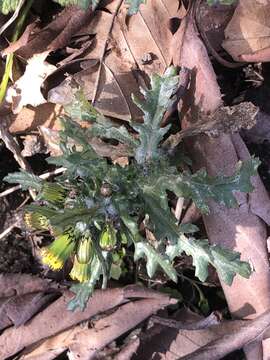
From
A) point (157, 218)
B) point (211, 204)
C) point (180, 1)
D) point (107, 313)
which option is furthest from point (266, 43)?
point (107, 313)

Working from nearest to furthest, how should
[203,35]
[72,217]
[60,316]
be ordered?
[72,217] < [203,35] < [60,316]

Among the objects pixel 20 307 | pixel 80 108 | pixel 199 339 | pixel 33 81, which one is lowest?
pixel 199 339

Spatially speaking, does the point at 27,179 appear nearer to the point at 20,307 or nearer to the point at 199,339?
the point at 20,307

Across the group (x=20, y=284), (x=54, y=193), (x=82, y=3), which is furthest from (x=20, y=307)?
(x=82, y=3)

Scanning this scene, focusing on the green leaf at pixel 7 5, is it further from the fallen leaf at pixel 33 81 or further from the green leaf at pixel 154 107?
the green leaf at pixel 154 107

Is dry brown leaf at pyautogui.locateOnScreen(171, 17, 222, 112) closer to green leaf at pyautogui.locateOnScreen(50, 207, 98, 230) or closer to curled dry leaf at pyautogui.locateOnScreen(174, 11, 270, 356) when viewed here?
curled dry leaf at pyautogui.locateOnScreen(174, 11, 270, 356)
